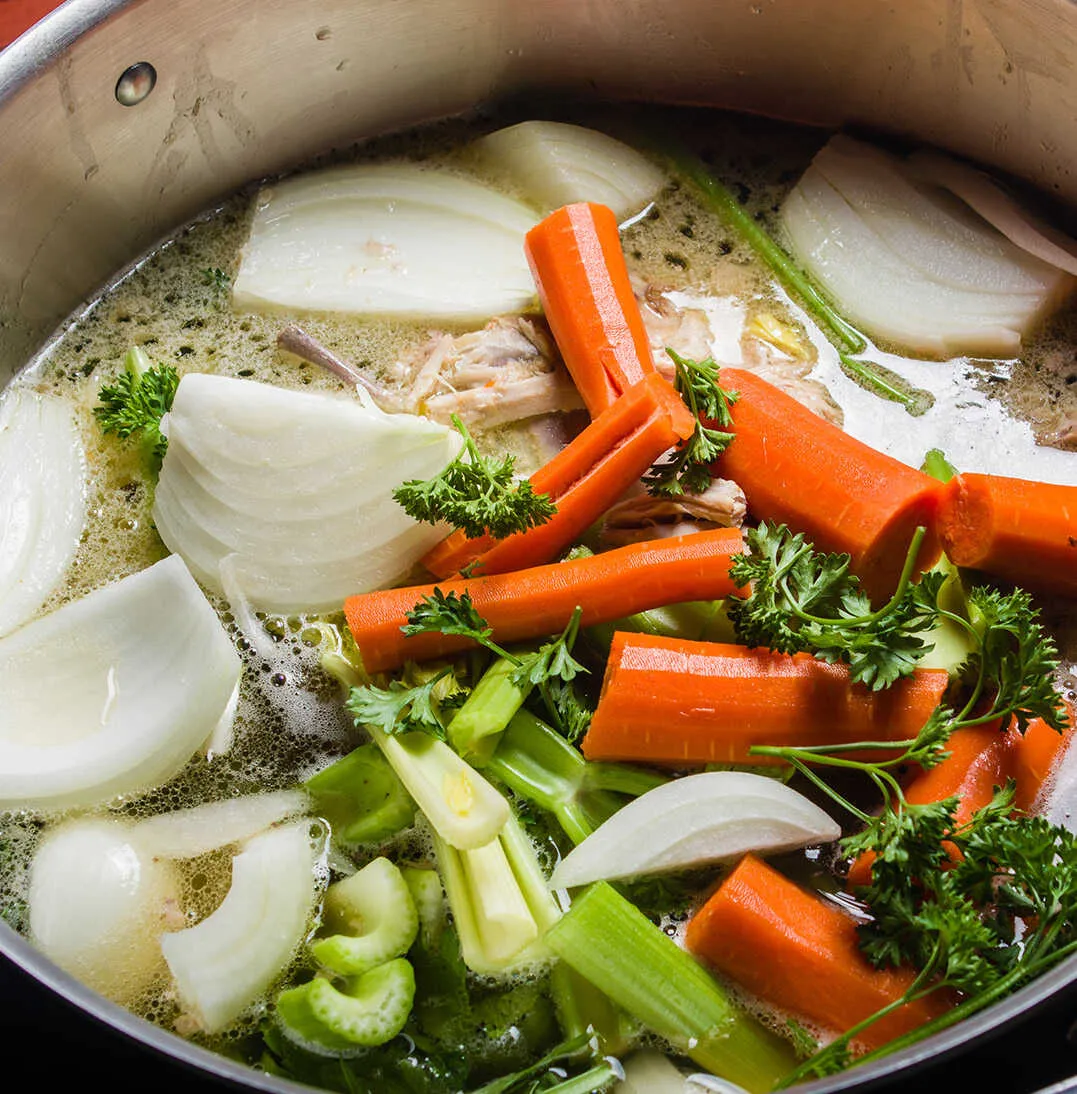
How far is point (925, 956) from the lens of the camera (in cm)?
161

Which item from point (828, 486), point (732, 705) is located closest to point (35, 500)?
point (732, 705)

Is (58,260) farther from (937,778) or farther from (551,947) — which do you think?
(937,778)

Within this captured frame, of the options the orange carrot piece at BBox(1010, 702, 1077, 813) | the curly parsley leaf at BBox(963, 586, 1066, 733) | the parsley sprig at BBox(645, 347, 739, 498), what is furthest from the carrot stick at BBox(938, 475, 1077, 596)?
the parsley sprig at BBox(645, 347, 739, 498)

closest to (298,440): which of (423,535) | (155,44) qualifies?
(423,535)

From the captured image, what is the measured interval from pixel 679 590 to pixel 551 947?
0.57 m

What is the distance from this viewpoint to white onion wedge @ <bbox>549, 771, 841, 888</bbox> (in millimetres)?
1698

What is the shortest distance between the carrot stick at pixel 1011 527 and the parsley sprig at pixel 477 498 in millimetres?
674

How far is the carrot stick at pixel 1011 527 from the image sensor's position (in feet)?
6.26

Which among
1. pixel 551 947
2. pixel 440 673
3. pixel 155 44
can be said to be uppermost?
pixel 155 44

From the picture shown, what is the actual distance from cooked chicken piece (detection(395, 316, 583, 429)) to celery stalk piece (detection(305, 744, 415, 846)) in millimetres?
676

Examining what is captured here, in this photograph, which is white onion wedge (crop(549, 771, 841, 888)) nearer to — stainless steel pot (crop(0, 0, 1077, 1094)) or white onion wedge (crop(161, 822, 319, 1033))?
white onion wedge (crop(161, 822, 319, 1033))

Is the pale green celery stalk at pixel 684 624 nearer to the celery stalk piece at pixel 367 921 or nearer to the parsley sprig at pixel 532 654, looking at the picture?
the parsley sprig at pixel 532 654

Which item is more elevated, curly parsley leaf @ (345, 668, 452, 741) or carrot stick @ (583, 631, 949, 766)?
curly parsley leaf @ (345, 668, 452, 741)

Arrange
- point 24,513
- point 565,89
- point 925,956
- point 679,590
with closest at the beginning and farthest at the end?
point 925,956
point 679,590
point 24,513
point 565,89
